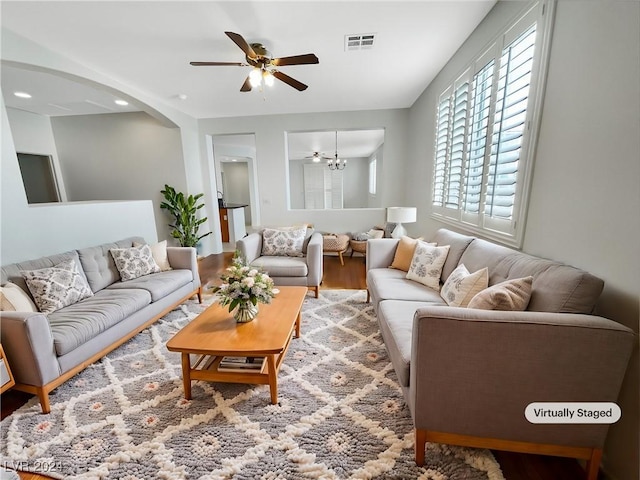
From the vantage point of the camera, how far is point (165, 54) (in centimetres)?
254

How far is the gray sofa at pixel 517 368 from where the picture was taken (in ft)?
3.22

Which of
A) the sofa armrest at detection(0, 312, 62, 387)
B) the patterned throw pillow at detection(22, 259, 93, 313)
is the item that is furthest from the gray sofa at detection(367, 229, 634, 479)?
the patterned throw pillow at detection(22, 259, 93, 313)

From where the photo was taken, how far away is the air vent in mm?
2277

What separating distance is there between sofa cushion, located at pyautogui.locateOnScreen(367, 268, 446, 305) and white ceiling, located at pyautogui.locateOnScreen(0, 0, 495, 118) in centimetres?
218

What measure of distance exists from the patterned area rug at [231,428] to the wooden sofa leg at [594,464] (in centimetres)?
35

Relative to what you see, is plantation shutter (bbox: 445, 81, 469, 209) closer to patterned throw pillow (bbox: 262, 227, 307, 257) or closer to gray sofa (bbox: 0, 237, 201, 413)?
patterned throw pillow (bbox: 262, 227, 307, 257)

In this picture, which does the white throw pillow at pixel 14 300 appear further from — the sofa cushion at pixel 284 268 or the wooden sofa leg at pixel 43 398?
the sofa cushion at pixel 284 268

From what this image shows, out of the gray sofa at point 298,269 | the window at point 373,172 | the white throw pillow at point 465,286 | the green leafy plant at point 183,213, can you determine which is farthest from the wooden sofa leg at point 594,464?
the window at point 373,172

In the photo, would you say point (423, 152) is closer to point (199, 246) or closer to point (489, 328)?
point (489, 328)

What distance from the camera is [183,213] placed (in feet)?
14.6

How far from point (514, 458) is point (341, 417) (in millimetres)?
852

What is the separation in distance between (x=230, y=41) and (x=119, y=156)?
357 cm

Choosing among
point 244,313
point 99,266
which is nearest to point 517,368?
point 244,313

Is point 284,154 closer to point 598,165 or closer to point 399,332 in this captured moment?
point 399,332
